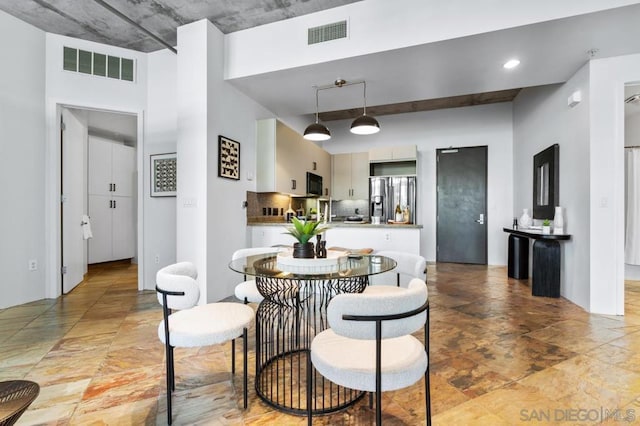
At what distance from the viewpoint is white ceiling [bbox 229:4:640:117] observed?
276cm

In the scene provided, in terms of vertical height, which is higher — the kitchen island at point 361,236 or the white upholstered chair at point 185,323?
the kitchen island at point 361,236

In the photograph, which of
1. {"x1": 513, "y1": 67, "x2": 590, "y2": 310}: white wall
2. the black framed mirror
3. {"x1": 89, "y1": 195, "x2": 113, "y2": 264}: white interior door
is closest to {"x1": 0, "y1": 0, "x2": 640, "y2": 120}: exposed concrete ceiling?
{"x1": 513, "y1": 67, "x2": 590, "y2": 310}: white wall

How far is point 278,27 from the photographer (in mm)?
3555

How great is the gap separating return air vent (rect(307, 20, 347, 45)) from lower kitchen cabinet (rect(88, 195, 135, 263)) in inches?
215

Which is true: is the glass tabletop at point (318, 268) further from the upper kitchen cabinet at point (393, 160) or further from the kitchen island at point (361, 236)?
the upper kitchen cabinet at point (393, 160)

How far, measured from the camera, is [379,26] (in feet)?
10.2

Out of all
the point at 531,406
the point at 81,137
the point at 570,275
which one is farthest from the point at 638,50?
the point at 81,137

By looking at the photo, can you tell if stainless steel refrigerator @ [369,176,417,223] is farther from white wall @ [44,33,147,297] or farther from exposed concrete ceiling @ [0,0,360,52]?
white wall @ [44,33,147,297]

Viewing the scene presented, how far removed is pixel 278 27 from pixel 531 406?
13.4 feet

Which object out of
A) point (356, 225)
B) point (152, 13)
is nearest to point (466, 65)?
point (356, 225)

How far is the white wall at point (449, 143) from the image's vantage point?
6246mm

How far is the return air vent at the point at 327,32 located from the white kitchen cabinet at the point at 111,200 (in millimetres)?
5166

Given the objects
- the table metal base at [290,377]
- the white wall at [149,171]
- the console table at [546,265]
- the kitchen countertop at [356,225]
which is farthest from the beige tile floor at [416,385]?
the kitchen countertop at [356,225]

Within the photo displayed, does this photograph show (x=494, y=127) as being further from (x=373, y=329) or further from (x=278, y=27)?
(x=373, y=329)
